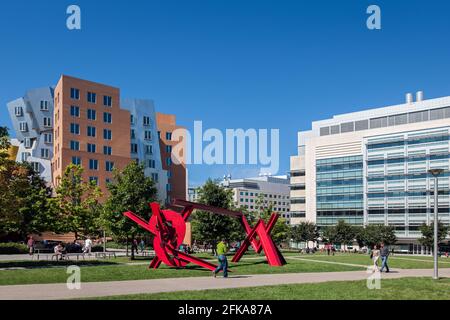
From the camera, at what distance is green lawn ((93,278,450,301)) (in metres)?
16.3

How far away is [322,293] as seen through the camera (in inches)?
688

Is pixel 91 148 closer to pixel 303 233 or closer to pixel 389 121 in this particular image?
pixel 303 233

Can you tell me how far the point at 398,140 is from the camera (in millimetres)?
102438

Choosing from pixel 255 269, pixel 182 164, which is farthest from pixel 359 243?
pixel 255 269

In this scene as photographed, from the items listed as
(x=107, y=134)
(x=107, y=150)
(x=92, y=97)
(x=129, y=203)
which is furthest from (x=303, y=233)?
(x=129, y=203)

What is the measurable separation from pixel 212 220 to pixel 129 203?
10.2 m

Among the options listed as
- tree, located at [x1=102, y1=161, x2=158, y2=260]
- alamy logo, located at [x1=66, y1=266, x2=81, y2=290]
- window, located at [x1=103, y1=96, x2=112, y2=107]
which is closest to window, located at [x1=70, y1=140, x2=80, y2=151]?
window, located at [x1=103, y1=96, x2=112, y2=107]

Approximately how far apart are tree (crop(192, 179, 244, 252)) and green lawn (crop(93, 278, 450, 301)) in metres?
28.3

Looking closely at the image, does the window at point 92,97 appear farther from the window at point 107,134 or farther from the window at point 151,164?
the window at point 151,164

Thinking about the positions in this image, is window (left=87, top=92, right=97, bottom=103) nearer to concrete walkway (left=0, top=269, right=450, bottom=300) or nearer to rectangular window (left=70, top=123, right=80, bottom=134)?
rectangular window (left=70, top=123, right=80, bottom=134)

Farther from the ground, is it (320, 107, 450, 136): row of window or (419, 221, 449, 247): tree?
(320, 107, 450, 136): row of window

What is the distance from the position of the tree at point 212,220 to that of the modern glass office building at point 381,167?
59.5 meters

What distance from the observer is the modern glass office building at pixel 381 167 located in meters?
97.9

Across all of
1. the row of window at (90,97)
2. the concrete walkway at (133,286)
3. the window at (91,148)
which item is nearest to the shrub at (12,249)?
the window at (91,148)
